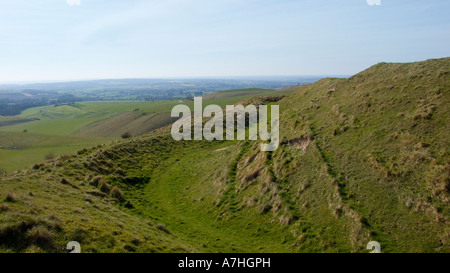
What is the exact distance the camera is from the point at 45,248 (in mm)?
13469

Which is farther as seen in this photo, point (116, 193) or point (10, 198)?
point (116, 193)

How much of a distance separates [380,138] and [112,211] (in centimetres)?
2392

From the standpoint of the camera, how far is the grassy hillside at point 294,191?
16.0 meters

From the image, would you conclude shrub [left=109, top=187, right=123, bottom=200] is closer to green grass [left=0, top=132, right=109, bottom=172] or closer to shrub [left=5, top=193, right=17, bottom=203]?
shrub [left=5, top=193, right=17, bottom=203]

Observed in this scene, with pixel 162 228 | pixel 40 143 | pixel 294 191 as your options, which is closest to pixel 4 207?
pixel 162 228

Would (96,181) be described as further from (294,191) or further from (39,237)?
(294,191)

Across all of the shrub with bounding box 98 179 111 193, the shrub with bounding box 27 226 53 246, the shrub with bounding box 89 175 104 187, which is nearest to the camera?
the shrub with bounding box 27 226 53 246

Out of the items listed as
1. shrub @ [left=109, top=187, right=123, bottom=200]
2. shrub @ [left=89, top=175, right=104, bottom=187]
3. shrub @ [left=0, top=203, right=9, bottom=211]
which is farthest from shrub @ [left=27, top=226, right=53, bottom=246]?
shrub @ [left=89, top=175, right=104, bottom=187]

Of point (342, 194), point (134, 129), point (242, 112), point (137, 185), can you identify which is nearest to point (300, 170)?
point (342, 194)

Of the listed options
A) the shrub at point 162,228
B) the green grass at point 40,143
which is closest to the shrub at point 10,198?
the shrub at point 162,228

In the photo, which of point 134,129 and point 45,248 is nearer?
point 45,248

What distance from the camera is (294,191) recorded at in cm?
2320

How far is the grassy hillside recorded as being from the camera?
16.0 meters

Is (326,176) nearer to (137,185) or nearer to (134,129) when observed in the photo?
(137,185)
